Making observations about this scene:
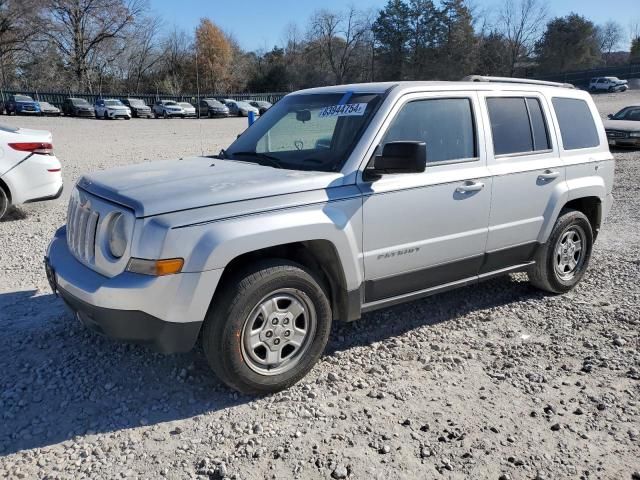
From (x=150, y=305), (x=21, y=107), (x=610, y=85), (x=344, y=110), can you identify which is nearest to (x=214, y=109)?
(x=21, y=107)

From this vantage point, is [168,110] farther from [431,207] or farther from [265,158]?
[431,207]

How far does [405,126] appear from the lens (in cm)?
395

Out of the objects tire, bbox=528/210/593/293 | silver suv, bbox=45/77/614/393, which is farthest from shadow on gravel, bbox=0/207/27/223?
tire, bbox=528/210/593/293

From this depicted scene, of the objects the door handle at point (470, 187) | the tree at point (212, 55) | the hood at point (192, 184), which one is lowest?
the door handle at point (470, 187)

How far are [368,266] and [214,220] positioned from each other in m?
1.16

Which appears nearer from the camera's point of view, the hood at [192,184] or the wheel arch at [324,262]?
the hood at [192,184]

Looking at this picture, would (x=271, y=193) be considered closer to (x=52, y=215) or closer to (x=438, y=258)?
(x=438, y=258)

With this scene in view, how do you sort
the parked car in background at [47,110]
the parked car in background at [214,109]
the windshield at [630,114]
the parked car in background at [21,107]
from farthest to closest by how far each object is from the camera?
the parked car in background at [214,109] < the parked car in background at [47,110] < the parked car in background at [21,107] < the windshield at [630,114]

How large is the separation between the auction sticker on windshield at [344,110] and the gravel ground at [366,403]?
5.65 feet

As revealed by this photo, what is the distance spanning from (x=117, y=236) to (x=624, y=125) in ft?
59.5

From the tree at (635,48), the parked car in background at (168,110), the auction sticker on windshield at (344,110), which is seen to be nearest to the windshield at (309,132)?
the auction sticker on windshield at (344,110)

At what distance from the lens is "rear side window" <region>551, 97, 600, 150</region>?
16.5 feet

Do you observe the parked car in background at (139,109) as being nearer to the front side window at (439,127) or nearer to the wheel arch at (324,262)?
the front side window at (439,127)

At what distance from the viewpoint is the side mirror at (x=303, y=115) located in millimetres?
4355
